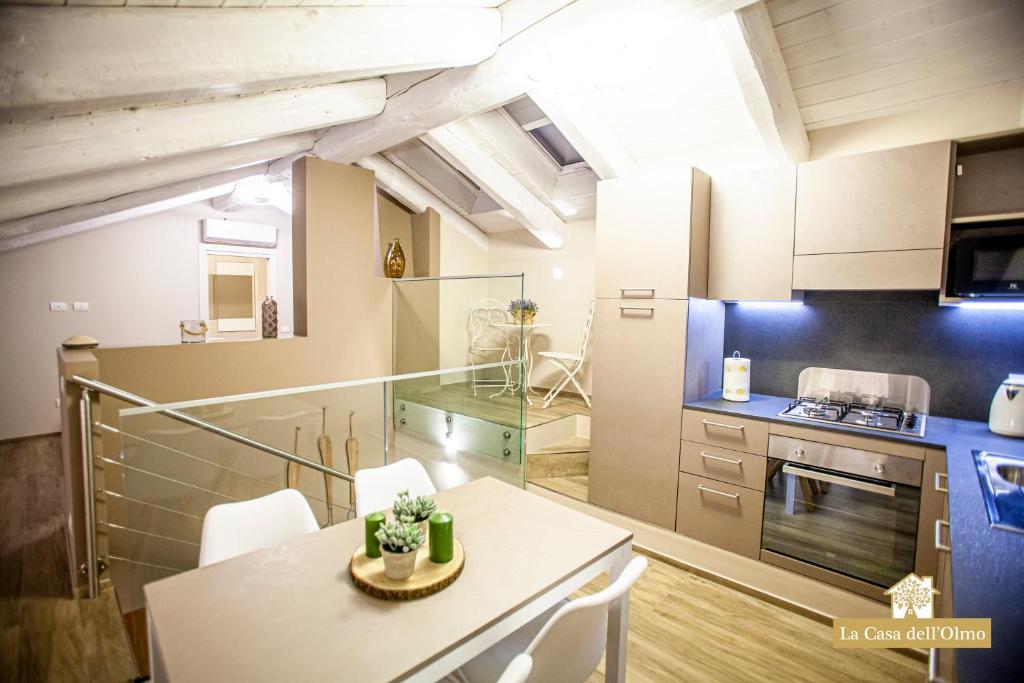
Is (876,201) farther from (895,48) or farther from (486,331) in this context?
(486,331)

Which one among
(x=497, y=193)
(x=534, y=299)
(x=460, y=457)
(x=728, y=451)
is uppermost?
(x=497, y=193)

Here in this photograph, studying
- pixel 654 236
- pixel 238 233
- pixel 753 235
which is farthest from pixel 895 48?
pixel 238 233

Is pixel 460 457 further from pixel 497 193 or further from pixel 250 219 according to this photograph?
pixel 250 219

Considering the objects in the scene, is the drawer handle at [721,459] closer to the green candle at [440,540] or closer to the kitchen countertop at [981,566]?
the kitchen countertop at [981,566]

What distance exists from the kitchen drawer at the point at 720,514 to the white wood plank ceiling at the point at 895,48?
2.02 m

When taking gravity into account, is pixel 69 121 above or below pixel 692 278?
above

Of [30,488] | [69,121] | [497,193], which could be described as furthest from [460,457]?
[30,488]

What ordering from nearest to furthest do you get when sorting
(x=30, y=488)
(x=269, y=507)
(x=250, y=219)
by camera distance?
(x=269, y=507)
(x=30, y=488)
(x=250, y=219)

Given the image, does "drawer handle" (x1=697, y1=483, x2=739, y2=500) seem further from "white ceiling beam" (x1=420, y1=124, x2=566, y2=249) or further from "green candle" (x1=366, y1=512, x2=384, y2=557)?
"white ceiling beam" (x1=420, y1=124, x2=566, y2=249)

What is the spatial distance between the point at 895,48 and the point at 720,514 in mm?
2260

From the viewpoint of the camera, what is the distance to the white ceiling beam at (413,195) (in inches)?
166

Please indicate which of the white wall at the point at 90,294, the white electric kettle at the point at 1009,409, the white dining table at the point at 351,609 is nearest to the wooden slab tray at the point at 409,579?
the white dining table at the point at 351,609

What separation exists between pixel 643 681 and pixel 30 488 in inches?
184

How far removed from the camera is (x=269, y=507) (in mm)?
1618
